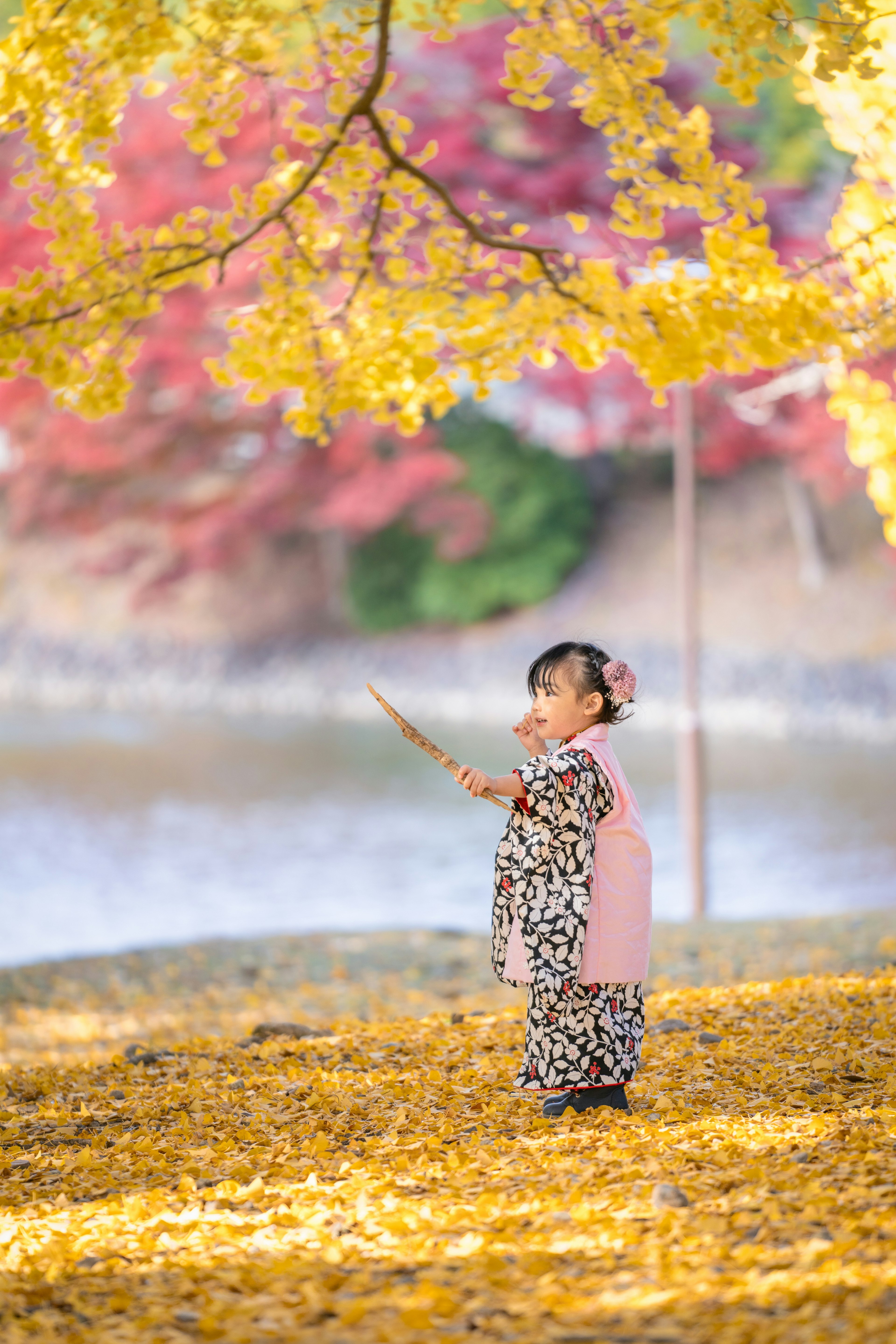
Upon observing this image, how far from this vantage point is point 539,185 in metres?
13.7

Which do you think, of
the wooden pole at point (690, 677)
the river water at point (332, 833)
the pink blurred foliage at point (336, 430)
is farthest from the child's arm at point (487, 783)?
the pink blurred foliage at point (336, 430)

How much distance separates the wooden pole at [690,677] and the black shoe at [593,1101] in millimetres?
4250

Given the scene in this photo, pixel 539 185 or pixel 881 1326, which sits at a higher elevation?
pixel 539 185

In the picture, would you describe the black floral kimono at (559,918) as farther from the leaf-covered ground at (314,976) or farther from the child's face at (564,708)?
the leaf-covered ground at (314,976)

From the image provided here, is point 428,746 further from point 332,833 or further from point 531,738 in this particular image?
point 332,833

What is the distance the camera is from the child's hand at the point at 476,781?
2.27m

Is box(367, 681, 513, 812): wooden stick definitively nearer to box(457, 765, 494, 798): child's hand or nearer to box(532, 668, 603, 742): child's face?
box(457, 765, 494, 798): child's hand

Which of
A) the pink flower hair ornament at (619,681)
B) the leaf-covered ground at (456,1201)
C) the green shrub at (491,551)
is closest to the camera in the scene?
the leaf-covered ground at (456,1201)

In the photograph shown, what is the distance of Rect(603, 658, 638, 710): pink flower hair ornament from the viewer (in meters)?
2.51

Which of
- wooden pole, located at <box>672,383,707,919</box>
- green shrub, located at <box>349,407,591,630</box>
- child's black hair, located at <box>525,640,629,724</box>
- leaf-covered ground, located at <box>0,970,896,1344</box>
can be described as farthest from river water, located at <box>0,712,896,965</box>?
child's black hair, located at <box>525,640,629,724</box>

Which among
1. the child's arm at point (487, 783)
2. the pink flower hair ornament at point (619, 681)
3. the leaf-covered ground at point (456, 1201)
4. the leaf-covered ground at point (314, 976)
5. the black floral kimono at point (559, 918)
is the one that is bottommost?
the leaf-covered ground at point (314, 976)

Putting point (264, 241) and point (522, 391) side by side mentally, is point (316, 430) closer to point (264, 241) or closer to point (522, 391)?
point (264, 241)

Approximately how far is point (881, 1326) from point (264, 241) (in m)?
3.13

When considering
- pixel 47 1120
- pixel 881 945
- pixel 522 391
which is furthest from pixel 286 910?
pixel 522 391
